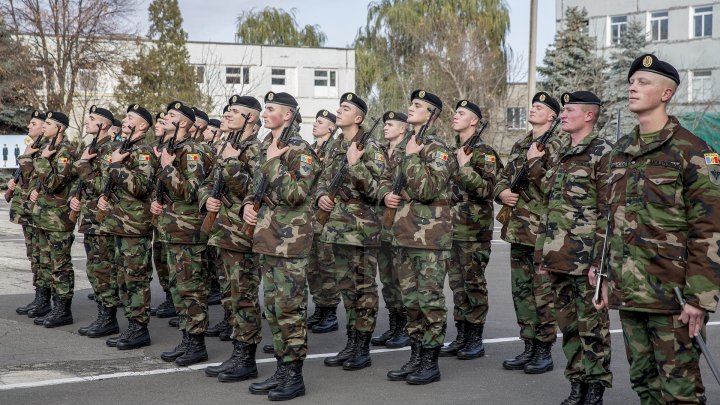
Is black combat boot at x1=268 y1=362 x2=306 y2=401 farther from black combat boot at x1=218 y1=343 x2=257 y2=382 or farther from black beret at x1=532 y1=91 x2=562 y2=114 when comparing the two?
black beret at x1=532 y1=91 x2=562 y2=114

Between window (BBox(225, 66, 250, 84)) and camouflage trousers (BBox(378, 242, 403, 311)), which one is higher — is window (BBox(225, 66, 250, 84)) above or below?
above

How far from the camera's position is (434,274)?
715 centimetres

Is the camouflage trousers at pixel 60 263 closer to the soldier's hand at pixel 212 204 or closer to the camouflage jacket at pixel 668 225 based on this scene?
the soldier's hand at pixel 212 204

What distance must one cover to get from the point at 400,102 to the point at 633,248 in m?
40.9

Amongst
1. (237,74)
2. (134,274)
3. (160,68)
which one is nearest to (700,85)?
(237,74)

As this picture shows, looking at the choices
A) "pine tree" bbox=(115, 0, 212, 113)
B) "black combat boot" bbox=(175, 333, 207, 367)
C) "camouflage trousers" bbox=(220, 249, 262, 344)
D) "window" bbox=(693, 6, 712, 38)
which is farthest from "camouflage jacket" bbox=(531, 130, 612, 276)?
"window" bbox=(693, 6, 712, 38)

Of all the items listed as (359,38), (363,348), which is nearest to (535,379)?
(363,348)

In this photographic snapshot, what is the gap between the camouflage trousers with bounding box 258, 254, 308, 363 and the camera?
6.75 m

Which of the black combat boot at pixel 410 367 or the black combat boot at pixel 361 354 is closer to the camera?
the black combat boot at pixel 410 367

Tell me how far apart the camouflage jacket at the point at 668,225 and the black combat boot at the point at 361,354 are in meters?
3.17

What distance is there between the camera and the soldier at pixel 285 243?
22.1ft

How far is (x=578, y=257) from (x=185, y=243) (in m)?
3.51

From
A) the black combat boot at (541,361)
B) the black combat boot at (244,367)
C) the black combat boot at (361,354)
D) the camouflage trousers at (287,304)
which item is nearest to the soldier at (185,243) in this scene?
the black combat boot at (244,367)

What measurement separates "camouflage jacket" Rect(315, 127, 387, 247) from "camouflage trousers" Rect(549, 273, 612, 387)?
2.12 meters
